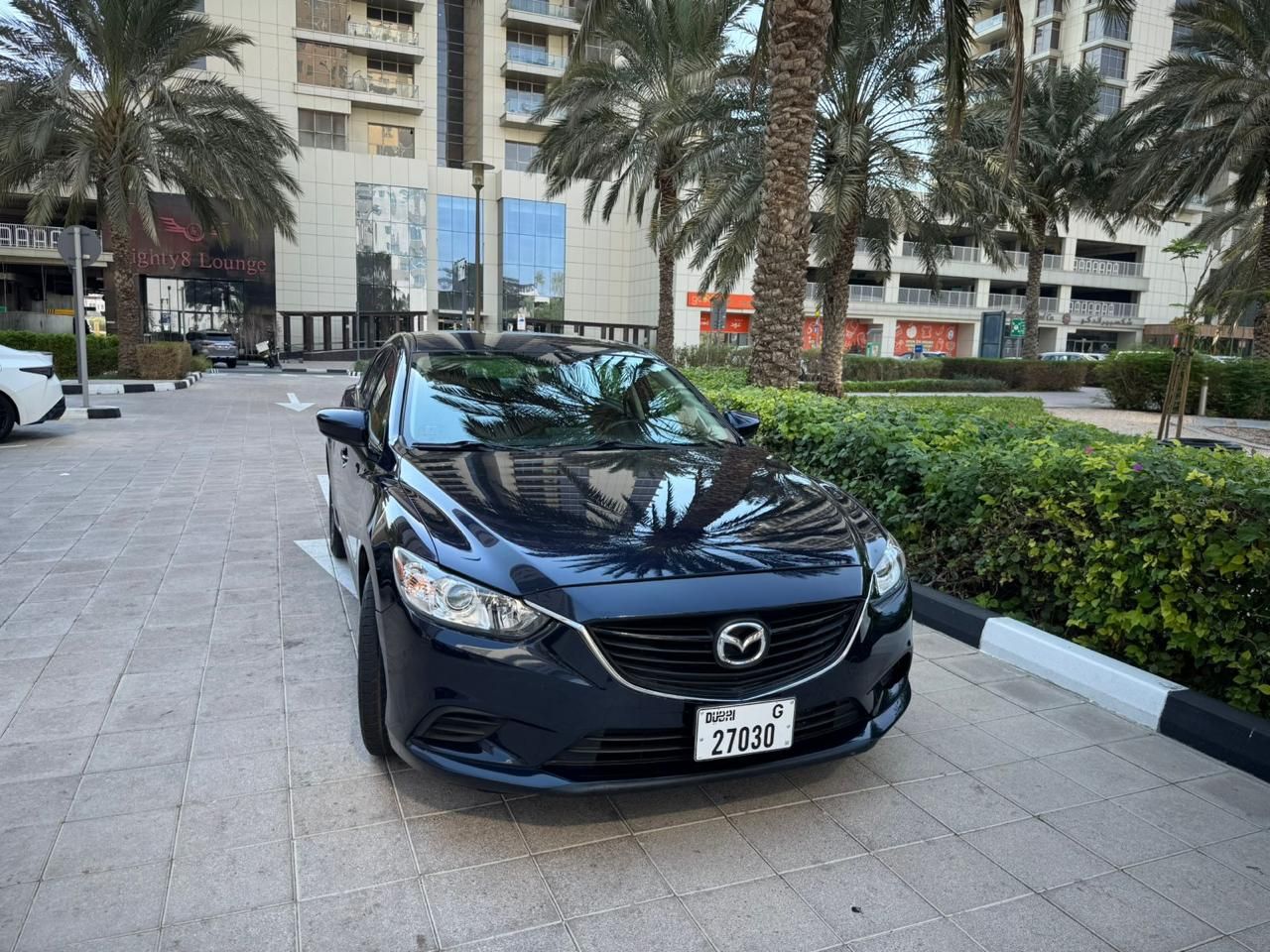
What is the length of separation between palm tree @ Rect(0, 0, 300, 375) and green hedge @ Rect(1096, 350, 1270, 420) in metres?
23.2

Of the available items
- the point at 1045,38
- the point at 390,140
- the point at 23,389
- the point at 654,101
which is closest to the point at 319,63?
the point at 390,140

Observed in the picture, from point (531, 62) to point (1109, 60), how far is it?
36.2 m

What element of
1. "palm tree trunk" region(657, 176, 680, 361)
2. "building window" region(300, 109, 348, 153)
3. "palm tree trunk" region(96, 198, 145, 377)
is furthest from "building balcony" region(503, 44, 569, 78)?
"palm tree trunk" region(96, 198, 145, 377)

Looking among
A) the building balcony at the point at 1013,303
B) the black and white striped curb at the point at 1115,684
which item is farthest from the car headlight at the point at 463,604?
the building balcony at the point at 1013,303

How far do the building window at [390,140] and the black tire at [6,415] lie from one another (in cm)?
3918

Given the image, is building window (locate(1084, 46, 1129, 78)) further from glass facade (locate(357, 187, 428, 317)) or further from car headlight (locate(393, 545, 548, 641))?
car headlight (locate(393, 545, 548, 641))

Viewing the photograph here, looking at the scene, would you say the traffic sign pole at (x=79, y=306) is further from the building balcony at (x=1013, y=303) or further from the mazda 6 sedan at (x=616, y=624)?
the building balcony at (x=1013, y=303)

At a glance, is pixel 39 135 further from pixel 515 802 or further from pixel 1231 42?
pixel 1231 42

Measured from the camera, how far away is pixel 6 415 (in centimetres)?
1123

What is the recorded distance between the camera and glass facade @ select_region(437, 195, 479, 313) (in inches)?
1887

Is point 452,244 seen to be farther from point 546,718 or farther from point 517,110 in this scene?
point 546,718

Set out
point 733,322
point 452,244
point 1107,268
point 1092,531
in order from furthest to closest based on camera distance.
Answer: point 1107,268, point 733,322, point 452,244, point 1092,531

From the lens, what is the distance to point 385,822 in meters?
2.98

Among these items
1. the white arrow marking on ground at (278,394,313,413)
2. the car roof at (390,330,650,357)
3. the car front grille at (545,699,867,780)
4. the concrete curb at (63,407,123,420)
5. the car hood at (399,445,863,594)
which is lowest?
the white arrow marking on ground at (278,394,313,413)
